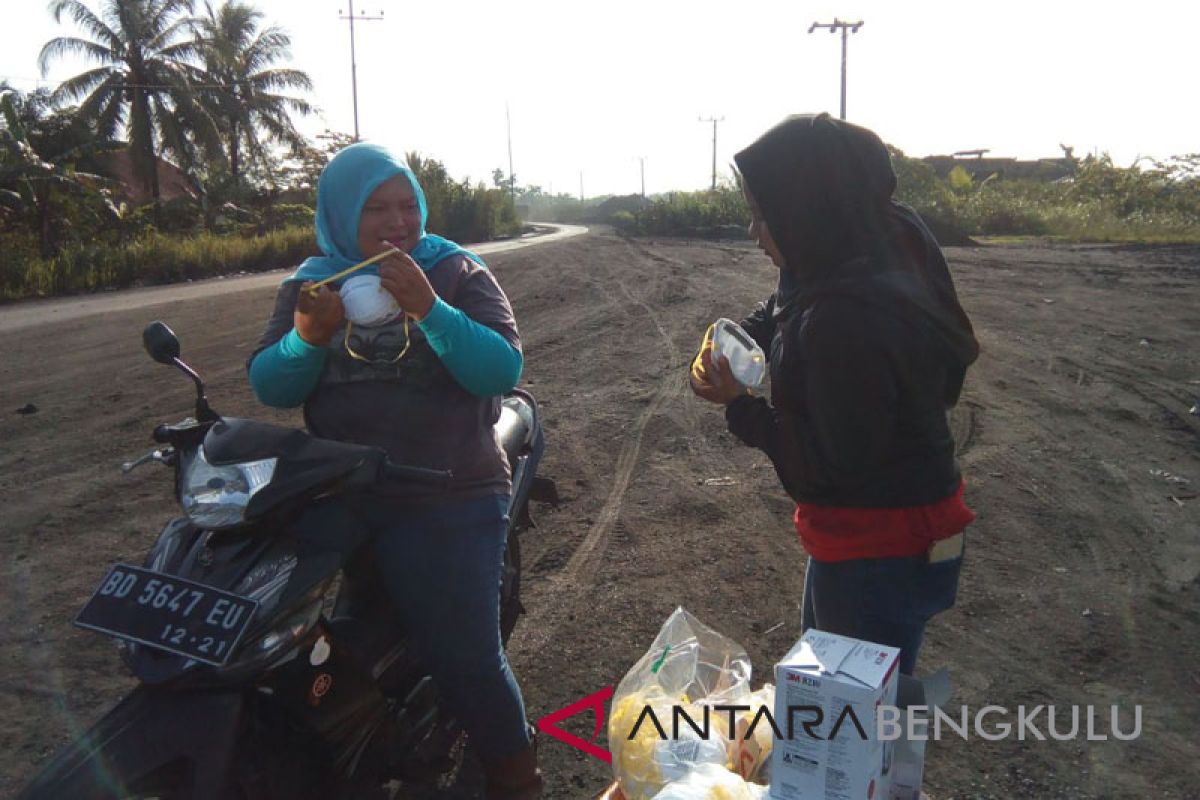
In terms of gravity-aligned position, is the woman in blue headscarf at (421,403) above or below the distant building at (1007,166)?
below

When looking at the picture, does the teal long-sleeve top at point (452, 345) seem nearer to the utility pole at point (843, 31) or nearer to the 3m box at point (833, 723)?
A: the 3m box at point (833, 723)

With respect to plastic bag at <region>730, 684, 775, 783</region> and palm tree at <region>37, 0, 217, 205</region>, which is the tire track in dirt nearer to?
plastic bag at <region>730, 684, 775, 783</region>

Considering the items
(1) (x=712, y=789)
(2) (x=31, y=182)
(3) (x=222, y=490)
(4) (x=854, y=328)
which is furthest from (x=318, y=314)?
(2) (x=31, y=182)

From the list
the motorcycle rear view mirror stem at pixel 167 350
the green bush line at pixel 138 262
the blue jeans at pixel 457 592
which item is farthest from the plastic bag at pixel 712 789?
the green bush line at pixel 138 262

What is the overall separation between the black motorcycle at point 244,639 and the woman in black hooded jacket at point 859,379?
3.05 ft

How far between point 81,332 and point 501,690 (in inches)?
426

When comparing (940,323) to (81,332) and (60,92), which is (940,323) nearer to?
(81,332)

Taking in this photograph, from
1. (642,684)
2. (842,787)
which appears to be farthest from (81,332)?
(842,787)

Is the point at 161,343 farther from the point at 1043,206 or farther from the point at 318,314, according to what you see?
the point at 1043,206

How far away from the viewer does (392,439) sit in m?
2.40

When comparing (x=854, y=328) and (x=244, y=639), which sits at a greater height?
(x=854, y=328)

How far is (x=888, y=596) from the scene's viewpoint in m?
1.99

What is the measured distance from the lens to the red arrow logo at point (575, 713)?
9.78 ft

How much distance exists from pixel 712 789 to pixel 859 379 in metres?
0.85
